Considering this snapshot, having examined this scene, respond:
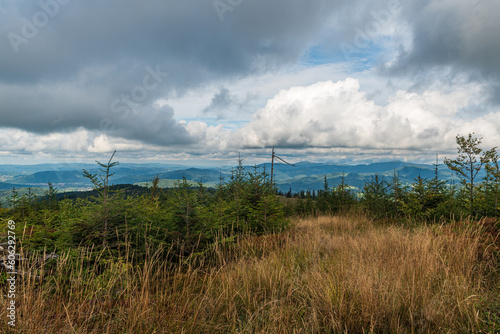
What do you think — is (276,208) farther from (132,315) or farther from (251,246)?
(132,315)

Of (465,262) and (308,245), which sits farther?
(308,245)

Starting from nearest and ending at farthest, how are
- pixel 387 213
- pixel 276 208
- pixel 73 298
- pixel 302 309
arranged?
pixel 302 309 < pixel 73 298 < pixel 276 208 < pixel 387 213

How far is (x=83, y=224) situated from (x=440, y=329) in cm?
602

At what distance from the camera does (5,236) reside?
428 cm

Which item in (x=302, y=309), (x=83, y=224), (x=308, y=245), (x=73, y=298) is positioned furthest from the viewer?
(x=308, y=245)

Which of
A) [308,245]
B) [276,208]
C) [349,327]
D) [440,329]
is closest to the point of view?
[440,329]

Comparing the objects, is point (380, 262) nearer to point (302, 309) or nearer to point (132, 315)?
point (302, 309)

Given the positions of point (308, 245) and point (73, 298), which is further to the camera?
point (308, 245)

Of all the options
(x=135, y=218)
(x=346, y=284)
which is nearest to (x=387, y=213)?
(x=346, y=284)

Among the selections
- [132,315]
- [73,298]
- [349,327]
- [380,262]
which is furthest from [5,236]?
[380,262]

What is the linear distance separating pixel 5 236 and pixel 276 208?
7.41 m

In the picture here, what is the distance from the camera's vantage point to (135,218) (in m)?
5.15

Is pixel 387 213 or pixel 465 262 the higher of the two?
pixel 465 262

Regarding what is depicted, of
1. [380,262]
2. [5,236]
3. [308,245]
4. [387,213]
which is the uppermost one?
[5,236]
